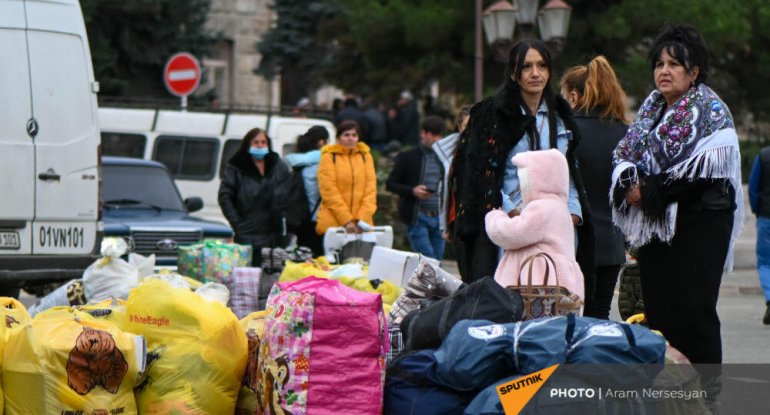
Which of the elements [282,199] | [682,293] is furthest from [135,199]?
[682,293]

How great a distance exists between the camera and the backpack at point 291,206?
14430 mm

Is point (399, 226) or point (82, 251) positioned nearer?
point (82, 251)

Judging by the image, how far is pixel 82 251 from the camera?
1320 centimetres

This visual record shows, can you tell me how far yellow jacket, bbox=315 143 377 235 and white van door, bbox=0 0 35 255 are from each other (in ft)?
8.53

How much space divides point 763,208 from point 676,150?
25.1ft

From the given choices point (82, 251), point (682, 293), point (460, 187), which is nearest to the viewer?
point (682, 293)

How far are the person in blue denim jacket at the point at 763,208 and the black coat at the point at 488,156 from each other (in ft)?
22.1

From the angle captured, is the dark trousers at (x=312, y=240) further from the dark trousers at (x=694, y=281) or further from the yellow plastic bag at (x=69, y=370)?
the dark trousers at (x=694, y=281)

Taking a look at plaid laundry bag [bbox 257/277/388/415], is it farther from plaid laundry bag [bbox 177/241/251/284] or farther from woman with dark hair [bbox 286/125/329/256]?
woman with dark hair [bbox 286/125/329/256]

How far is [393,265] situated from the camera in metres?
10.0

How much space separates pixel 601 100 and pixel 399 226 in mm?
12995

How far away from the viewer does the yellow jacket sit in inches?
552

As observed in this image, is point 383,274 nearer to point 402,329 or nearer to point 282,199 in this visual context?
point 402,329

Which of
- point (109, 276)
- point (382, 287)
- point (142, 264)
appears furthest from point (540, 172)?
point (142, 264)
